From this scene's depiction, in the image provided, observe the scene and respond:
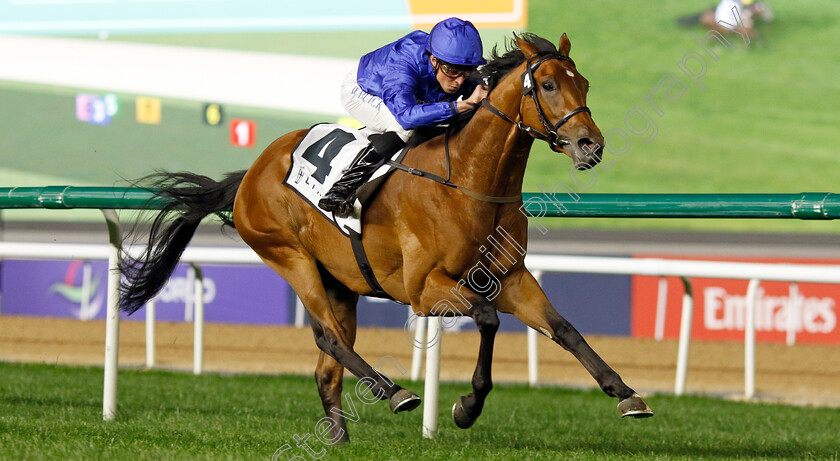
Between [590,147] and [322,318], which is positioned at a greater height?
[590,147]

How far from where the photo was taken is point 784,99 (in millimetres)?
11320

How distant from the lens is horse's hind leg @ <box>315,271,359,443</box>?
12.6 feet

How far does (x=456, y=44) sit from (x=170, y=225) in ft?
5.17

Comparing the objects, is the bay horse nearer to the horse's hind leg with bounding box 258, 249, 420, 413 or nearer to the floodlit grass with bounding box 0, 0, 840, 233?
the horse's hind leg with bounding box 258, 249, 420, 413

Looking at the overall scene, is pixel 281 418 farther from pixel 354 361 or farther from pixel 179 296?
pixel 179 296

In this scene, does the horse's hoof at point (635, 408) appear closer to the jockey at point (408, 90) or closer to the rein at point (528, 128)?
the rein at point (528, 128)

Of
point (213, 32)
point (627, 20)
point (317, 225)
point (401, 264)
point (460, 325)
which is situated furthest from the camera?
point (627, 20)

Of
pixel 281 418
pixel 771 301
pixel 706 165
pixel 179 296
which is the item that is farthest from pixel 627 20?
pixel 281 418

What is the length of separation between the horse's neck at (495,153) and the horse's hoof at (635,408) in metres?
0.73

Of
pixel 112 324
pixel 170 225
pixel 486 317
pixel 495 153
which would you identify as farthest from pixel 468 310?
pixel 112 324

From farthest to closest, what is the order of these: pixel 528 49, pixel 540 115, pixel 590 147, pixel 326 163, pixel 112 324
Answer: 1. pixel 112 324
2. pixel 326 163
3. pixel 528 49
4. pixel 540 115
5. pixel 590 147

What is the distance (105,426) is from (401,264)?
1252 millimetres

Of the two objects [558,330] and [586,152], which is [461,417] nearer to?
[558,330]

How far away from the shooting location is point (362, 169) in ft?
11.8
